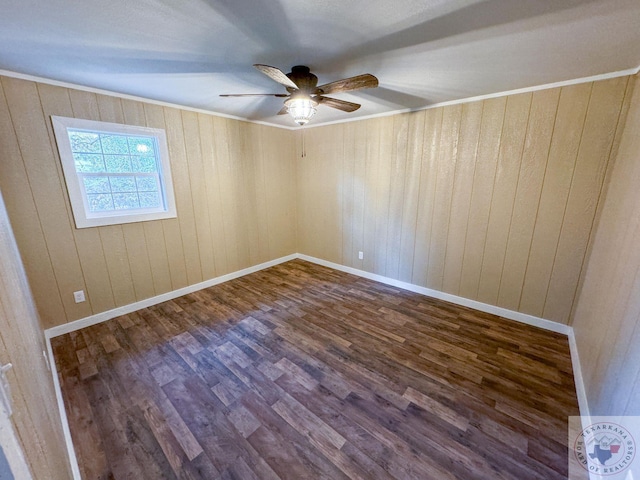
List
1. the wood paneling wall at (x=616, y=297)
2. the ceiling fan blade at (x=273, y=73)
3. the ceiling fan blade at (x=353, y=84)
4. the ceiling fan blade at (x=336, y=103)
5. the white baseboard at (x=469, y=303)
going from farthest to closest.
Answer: the white baseboard at (x=469, y=303) → the ceiling fan blade at (x=336, y=103) → the ceiling fan blade at (x=353, y=84) → the ceiling fan blade at (x=273, y=73) → the wood paneling wall at (x=616, y=297)

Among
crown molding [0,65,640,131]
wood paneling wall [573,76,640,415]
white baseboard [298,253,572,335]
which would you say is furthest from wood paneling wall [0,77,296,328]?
wood paneling wall [573,76,640,415]

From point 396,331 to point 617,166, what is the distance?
2274 millimetres

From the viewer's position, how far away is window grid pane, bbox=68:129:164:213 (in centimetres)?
256

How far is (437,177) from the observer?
3.05 meters

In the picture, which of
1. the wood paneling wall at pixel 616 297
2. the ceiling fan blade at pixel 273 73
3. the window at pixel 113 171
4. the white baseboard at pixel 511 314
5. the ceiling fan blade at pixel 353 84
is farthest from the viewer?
the window at pixel 113 171

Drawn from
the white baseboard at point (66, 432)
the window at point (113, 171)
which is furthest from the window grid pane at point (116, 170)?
the white baseboard at point (66, 432)

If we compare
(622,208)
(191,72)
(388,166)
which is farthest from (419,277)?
(191,72)

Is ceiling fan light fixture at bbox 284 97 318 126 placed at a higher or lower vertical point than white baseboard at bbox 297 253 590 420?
higher

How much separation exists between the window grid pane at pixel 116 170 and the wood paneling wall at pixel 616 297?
13.3ft

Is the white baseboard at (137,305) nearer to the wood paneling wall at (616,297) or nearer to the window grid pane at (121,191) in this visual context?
the window grid pane at (121,191)

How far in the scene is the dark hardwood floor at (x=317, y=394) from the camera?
1419mm

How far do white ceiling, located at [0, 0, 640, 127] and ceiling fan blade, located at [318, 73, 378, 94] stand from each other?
0.19 meters

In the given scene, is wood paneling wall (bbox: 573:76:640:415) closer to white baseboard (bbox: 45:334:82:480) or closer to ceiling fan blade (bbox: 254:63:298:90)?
ceiling fan blade (bbox: 254:63:298:90)

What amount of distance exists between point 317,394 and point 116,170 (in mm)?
3000
